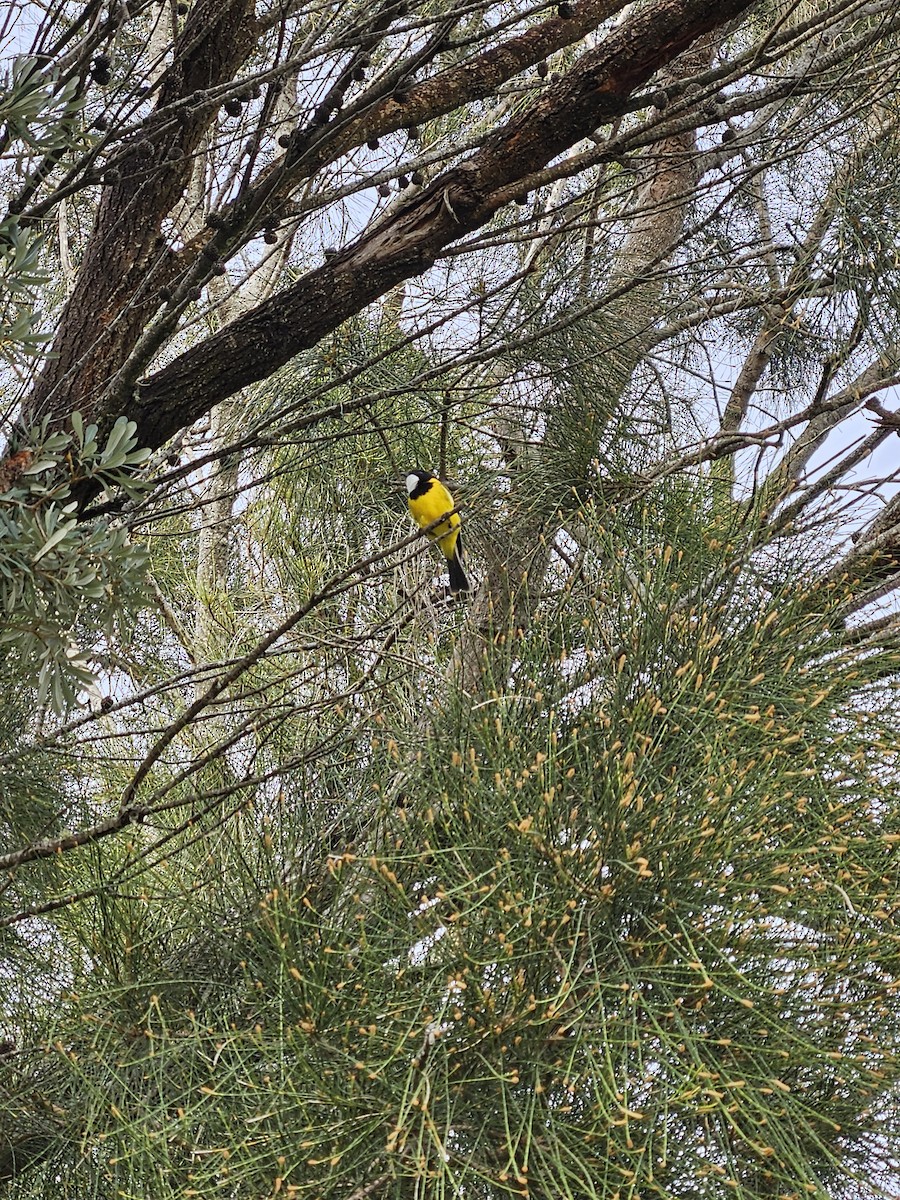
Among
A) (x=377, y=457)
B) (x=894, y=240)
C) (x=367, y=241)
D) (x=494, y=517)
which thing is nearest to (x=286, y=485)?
(x=377, y=457)

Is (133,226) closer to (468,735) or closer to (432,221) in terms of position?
(432,221)

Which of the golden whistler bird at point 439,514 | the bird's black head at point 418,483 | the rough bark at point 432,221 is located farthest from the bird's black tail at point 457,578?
the rough bark at point 432,221

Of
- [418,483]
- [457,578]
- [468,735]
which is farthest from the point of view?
[418,483]

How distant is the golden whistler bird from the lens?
173cm

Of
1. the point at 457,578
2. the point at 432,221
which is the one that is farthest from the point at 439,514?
the point at 432,221

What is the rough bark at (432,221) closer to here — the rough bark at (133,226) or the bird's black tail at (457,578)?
the rough bark at (133,226)

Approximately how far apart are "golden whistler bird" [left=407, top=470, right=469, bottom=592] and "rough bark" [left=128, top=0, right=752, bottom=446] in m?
0.38

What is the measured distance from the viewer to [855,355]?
1.93 metres

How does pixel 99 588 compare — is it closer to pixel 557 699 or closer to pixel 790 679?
pixel 557 699

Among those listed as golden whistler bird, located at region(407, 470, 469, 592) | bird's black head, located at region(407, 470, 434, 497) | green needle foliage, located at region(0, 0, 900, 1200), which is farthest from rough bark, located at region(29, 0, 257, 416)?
bird's black head, located at region(407, 470, 434, 497)

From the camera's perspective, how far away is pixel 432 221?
132 centimetres

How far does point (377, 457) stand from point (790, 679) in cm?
98

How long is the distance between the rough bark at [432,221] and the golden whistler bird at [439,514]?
38cm

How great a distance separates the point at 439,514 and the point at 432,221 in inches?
22.5
